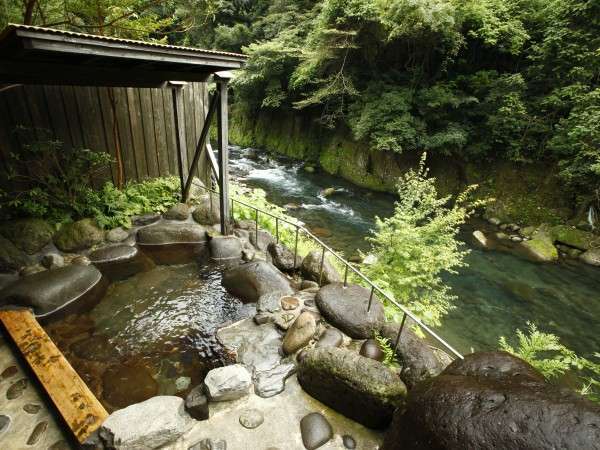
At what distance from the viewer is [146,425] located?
2721mm

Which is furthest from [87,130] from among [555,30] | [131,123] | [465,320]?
[555,30]

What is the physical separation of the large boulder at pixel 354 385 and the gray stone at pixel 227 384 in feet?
2.17

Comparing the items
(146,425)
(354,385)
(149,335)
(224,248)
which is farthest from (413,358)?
(224,248)

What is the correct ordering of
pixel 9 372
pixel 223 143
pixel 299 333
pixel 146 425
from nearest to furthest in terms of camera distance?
pixel 146 425, pixel 9 372, pixel 299 333, pixel 223 143

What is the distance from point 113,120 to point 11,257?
11.0 feet

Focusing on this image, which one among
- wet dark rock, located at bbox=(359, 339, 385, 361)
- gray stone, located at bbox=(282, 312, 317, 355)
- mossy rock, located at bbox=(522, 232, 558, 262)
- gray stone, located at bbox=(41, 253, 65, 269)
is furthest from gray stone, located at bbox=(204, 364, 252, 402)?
mossy rock, located at bbox=(522, 232, 558, 262)

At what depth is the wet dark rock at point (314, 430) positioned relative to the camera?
9.24 feet

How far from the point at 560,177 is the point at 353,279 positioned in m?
9.50

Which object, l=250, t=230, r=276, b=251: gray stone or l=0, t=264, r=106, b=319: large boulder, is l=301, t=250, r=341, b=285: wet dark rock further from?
l=0, t=264, r=106, b=319: large boulder

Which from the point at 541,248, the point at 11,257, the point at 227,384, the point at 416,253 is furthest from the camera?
the point at 541,248

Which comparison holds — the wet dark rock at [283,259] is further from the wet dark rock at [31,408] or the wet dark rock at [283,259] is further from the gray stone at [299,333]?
the wet dark rock at [31,408]

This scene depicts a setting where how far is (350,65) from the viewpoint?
14.4m

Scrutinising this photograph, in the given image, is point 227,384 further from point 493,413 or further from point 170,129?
point 170,129

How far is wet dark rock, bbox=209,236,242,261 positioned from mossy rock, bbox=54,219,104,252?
2108mm
